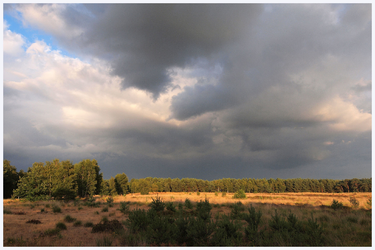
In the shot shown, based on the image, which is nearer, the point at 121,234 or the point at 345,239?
the point at 345,239

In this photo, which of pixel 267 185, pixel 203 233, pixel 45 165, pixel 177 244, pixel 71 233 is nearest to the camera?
pixel 203 233

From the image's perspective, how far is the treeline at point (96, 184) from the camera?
1372 inches

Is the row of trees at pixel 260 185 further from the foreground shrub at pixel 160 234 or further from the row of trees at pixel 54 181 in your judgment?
the foreground shrub at pixel 160 234

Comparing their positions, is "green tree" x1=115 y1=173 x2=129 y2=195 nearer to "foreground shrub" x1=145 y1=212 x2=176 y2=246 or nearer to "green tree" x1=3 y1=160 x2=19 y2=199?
"green tree" x1=3 y1=160 x2=19 y2=199

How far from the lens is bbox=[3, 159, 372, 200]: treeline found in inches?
1372

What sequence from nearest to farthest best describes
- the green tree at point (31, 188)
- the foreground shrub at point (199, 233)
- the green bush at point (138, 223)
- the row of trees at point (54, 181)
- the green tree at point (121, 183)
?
the foreground shrub at point (199, 233), the green bush at point (138, 223), the green tree at point (31, 188), the row of trees at point (54, 181), the green tree at point (121, 183)

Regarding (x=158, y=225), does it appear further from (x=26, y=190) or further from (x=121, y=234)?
(x=26, y=190)

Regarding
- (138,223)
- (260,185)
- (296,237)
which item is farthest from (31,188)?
(260,185)

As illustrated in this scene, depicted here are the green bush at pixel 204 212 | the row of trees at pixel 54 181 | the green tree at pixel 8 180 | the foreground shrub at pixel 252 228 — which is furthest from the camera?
the green tree at pixel 8 180

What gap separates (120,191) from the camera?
78.9 m

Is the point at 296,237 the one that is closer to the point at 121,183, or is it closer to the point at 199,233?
the point at 199,233

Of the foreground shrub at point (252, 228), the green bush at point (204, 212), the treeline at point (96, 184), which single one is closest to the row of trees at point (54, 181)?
the treeline at point (96, 184)

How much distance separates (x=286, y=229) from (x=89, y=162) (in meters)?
57.4

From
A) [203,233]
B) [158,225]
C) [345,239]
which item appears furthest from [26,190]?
[345,239]
